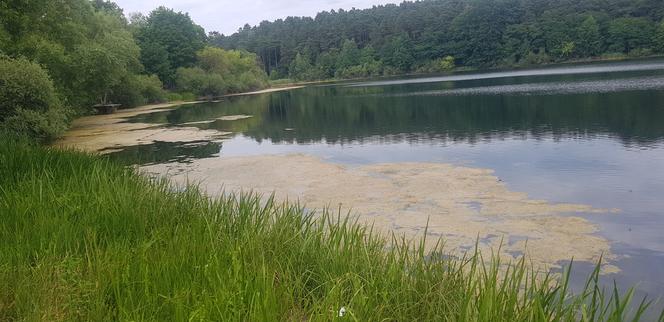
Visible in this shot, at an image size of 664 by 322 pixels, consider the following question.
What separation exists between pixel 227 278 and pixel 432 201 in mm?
6831

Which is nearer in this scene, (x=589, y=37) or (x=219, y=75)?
(x=219, y=75)

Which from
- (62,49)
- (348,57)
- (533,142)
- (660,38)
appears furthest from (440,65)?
(533,142)

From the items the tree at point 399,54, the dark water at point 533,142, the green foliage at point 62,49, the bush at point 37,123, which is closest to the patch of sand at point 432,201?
the dark water at point 533,142

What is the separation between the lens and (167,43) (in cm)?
6919

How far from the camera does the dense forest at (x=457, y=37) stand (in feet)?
258

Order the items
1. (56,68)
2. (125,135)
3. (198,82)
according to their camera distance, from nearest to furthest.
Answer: (125,135) → (56,68) → (198,82)

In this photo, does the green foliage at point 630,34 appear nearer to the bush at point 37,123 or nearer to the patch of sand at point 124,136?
the patch of sand at point 124,136

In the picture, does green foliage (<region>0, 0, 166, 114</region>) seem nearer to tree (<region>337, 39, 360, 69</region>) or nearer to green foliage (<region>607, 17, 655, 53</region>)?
green foliage (<region>607, 17, 655, 53</region>)

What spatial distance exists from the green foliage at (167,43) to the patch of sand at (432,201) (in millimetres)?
52178

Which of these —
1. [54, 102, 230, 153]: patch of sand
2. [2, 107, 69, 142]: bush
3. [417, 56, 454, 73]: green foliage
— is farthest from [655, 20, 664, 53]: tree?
[2, 107, 69, 142]: bush

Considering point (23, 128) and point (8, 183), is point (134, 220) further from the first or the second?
point (23, 128)

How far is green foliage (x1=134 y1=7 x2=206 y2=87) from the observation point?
209 feet

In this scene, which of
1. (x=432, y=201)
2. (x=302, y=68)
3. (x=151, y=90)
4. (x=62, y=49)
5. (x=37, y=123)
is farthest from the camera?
(x=302, y=68)

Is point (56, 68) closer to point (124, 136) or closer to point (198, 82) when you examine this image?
point (124, 136)
